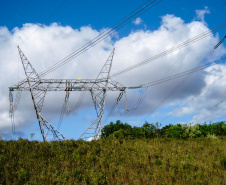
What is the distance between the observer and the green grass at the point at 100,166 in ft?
30.2

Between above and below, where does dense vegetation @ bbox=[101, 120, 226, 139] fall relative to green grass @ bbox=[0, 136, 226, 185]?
above

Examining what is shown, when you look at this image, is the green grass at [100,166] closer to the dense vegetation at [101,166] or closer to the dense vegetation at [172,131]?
the dense vegetation at [101,166]

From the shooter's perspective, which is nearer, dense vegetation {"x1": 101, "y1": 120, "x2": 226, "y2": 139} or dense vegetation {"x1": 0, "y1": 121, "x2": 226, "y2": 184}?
dense vegetation {"x1": 0, "y1": 121, "x2": 226, "y2": 184}

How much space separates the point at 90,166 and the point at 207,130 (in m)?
20.5

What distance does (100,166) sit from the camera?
11.0 meters

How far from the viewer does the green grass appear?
30.2 feet

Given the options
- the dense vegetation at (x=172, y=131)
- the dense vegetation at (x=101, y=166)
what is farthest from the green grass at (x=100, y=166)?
the dense vegetation at (x=172, y=131)

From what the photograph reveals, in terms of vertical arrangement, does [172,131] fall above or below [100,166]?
above

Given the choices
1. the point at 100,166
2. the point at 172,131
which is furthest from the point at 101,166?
the point at 172,131

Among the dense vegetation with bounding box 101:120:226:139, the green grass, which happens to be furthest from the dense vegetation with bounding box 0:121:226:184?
the dense vegetation with bounding box 101:120:226:139

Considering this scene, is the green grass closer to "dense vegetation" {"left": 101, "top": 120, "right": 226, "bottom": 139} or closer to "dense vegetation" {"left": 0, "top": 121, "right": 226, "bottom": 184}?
"dense vegetation" {"left": 0, "top": 121, "right": 226, "bottom": 184}

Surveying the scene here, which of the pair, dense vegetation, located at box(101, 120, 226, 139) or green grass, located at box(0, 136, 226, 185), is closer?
green grass, located at box(0, 136, 226, 185)

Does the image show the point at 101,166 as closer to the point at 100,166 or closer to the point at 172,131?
the point at 100,166

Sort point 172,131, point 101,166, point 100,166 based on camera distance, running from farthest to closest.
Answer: point 172,131, point 100,166, point 101,166
